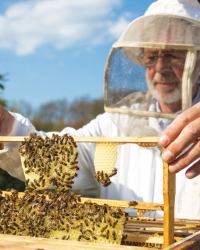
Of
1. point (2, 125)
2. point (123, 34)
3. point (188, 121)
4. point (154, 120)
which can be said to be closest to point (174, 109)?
point (154, 120)

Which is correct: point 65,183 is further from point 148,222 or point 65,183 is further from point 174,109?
point 174,109

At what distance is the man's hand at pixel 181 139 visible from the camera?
199 centimetres

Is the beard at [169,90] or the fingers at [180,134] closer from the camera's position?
the fingers at [180,134]

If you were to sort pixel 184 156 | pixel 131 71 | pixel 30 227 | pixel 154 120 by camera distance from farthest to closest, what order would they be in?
pixel 131 71 < pixel 154 120 < pixel 30 227 < pixel 184 156

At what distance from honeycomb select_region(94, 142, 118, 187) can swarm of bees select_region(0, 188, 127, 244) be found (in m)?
0.18

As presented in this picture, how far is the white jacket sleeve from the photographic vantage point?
3.63 m

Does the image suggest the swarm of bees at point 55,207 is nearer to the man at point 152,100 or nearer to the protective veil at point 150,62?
the man at point 152,100

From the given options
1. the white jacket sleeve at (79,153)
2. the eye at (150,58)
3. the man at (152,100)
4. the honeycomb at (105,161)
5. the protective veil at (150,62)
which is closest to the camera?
the honeycomb at (105,161)

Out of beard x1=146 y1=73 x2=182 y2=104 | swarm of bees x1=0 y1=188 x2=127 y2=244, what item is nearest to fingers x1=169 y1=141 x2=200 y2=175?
swarm of bees x1=0 y1=188 x2=127 y2=244

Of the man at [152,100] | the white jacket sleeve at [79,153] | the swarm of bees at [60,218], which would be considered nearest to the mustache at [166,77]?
the man at [152,100]

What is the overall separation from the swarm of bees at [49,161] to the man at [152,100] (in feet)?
3.14

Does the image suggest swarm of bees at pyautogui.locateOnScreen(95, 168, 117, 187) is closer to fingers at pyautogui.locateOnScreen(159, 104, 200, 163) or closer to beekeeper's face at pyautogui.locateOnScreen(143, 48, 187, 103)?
fingers at pyautogui.locateOnScreen(159, 104, 200, 163)

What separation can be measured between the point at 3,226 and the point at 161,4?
2772mm

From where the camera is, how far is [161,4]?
410 cm
